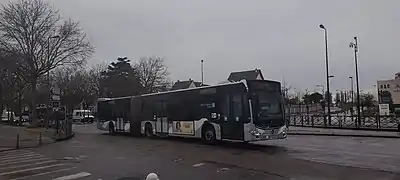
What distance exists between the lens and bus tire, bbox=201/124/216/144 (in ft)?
73.4

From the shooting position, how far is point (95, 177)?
11742 mm

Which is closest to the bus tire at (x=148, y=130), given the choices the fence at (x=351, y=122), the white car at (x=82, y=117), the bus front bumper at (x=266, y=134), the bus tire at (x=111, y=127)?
the bus tire at (x=111, y=127)

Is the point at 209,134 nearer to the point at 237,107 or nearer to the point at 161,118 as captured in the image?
the point at 237,107

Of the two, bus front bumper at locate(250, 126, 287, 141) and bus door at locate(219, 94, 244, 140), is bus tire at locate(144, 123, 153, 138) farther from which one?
bus front bumper at locate(250, 126, 287, 141)

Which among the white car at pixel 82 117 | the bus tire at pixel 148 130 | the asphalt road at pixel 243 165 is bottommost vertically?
the asphalt road at pixel 243 165

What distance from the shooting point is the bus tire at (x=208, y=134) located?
2236 centimetres

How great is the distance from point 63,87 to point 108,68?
21.6 metres

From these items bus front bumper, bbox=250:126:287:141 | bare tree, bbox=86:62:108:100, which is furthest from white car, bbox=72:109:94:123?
bus front bumper, bbox=250:126:287:141

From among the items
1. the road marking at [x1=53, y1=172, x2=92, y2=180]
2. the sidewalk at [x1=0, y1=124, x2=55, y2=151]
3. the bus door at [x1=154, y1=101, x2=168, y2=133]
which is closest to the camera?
the road marking at [x1=53, y1=172, x2=92, y2=180]

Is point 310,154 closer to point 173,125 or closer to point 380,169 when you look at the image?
point 380,169

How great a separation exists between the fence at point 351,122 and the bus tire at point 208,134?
48.3 feet

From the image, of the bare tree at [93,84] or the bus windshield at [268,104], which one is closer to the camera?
the bus windshield at [268,104]

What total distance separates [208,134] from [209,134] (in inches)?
4.2

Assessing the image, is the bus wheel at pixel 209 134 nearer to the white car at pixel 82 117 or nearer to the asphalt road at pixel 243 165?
the asphalt road at pixel 243 165
